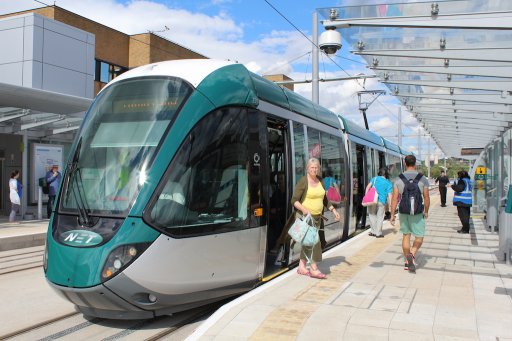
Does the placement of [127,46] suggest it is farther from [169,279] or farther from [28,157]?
[169,279]

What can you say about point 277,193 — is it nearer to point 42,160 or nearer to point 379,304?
point 379,304

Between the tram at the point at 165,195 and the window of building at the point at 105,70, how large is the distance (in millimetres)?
24122

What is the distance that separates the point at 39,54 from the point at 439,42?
1645cm

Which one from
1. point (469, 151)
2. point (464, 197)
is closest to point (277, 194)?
point (464, 197)

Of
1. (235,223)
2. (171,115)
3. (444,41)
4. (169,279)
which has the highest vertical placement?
(444,41)

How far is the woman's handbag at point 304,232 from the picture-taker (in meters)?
6.45

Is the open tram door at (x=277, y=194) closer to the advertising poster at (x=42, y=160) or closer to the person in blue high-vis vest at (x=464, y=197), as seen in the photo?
the person in blue high-vis vest at (x=464, y=197)

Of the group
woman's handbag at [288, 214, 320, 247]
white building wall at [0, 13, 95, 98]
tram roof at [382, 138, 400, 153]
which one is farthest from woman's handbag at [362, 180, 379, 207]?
white building wall at [0, 13, 95, 98]

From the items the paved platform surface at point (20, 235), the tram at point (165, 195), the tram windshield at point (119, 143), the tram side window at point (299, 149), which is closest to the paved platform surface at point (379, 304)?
the tram at point (165, 195)

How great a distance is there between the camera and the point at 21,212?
15.0m

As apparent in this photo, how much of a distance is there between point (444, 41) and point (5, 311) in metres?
7.71

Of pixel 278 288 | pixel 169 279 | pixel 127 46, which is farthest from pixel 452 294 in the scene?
pixel 127 46

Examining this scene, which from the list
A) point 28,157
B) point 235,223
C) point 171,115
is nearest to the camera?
point 171,115

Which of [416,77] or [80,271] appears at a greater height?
[416,77]
